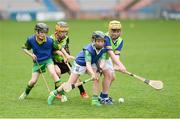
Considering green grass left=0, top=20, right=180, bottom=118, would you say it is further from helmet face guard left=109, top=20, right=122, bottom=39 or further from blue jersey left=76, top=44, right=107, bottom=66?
helmet face guard left=109, top=20, right=122, bottom=39

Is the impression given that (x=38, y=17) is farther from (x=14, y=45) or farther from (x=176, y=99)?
(x=176, y=99)

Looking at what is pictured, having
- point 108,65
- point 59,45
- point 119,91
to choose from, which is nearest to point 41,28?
point 59,45

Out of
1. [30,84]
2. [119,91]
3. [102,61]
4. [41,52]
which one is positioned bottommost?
[119,91]

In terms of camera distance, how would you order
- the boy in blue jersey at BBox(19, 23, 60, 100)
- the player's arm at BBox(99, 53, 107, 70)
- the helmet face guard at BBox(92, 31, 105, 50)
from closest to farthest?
1. the helmet face guard at BBox(92, 31, 105, 50)
2. the player's arm at BBox(99, 53, 107, 70)
3. the boy in blue jersey at BBox(19, 23, 60, 100)

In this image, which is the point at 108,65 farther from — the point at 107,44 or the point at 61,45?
the point at 61,45

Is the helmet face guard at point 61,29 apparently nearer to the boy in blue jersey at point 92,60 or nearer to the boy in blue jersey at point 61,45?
the boy in blue jersey at point 61,45

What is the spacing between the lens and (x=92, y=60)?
10766 mm

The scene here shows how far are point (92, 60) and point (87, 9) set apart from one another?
42.0 m

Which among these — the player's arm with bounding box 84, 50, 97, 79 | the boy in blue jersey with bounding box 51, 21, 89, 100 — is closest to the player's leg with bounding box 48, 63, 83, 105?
the player's arm with bounding box 84, 50, 97, 79

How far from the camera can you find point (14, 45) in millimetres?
25469

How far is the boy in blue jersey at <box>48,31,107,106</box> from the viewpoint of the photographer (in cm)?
1050

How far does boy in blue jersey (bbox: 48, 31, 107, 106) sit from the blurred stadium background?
3861cm

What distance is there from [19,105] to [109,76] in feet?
5.86

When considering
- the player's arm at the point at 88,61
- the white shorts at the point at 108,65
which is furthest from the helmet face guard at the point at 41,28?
the white shorts at the point at 108,65
